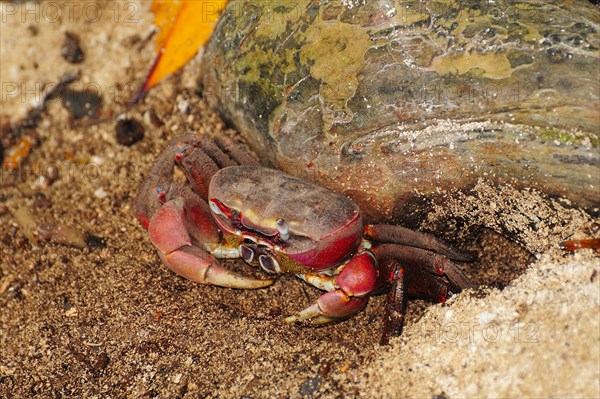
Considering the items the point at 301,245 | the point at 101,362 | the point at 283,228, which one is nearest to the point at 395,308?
the point at 301,245

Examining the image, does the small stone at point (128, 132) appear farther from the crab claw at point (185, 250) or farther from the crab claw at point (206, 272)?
the crab claw at point (206, 272)

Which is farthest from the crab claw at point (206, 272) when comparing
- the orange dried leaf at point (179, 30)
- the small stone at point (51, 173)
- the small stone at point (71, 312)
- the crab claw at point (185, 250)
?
the orange dried leaf at point (179, 30)

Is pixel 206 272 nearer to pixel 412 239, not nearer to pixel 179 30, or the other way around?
pixel 412 239

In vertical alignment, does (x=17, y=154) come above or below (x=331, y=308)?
below

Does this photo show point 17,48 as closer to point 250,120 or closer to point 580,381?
point 250,120

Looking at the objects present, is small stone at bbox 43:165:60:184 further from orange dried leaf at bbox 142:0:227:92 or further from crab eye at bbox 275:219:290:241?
crab eye at bbox 275:219:290:241

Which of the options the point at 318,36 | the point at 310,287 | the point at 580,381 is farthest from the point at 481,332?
the point at 318,36

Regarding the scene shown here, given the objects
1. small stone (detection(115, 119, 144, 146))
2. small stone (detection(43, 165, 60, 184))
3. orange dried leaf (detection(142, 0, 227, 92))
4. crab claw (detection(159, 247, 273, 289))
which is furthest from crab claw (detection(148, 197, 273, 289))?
orange dried leaf (detection(142, 0, 227, 92))
